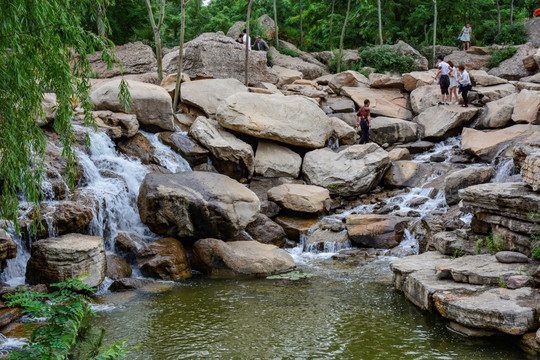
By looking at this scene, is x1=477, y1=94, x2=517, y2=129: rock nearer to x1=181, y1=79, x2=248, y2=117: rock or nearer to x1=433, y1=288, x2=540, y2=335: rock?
x1=181, y1=79, x2=248, y2=117: rock

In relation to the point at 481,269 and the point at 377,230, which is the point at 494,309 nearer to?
the point at 481,269

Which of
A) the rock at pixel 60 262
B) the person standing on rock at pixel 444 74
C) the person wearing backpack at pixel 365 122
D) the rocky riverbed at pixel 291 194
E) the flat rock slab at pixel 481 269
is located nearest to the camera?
the flat rock slab at pixel 481 269

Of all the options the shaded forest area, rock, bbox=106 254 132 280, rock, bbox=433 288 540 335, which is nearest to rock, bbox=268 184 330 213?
rock, bbox=106 254 132 280

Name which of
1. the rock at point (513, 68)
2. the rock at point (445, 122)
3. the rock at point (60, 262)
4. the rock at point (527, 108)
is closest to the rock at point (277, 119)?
the rock at point (445, 122)

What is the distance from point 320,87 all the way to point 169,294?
18107mm

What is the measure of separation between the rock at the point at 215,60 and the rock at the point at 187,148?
20.9ft

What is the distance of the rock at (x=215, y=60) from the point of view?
74.2 ft

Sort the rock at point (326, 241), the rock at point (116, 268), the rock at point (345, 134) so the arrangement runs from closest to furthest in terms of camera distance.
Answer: the rock at point (116, 268) < the rock at point (326, 241) < the rock at point (345, 134)

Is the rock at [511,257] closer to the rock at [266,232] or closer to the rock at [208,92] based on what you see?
the rock at [266,232]

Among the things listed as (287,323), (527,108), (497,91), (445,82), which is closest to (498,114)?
(527,108)

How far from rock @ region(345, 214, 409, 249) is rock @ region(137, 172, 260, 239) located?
312cm

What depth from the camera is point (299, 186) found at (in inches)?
642

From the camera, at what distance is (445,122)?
2041cm

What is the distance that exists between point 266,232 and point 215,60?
1130 centimetres
